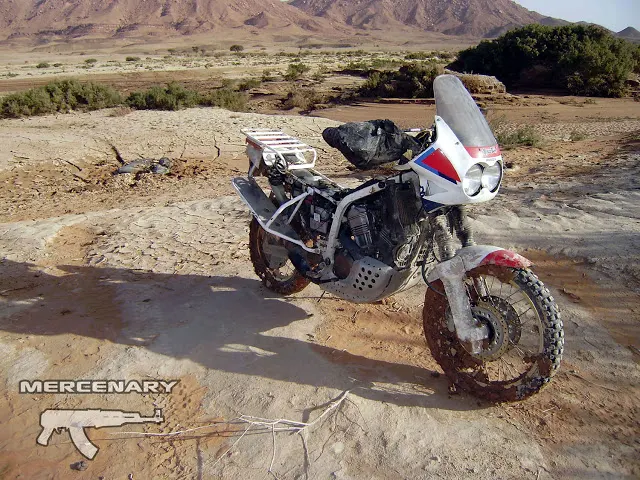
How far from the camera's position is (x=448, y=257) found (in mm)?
3148

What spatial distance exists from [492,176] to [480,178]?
4.5 inches

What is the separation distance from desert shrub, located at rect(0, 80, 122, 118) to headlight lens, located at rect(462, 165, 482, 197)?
14164mm

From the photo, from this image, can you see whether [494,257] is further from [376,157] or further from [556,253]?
[556,253]

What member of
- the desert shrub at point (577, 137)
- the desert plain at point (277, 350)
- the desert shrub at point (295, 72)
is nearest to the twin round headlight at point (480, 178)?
the desert plain at point (277, 350)

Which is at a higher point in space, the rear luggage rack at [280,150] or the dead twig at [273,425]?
the rear luggage rack at [280,150]

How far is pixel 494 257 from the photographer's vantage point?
293 cm

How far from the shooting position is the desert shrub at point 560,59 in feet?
65.4

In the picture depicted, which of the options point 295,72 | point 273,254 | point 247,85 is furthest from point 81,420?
point 295,72

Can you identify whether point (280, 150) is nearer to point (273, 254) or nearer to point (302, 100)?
point (273, 254)

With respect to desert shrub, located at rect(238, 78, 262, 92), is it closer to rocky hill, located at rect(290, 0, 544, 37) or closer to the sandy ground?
the sandy ground

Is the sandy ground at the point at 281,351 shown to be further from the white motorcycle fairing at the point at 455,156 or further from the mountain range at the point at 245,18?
the mountain range at the point at 245,18

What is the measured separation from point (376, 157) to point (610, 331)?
7.35 ft

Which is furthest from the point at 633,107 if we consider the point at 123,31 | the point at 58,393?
the point at 123,31

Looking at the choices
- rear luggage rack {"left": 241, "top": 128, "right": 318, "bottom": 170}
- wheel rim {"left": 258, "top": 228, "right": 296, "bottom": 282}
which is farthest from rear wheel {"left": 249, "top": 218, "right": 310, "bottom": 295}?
rear luggage rack {"left": 241, "top": 128, "right": 318, "bottom": 170}
